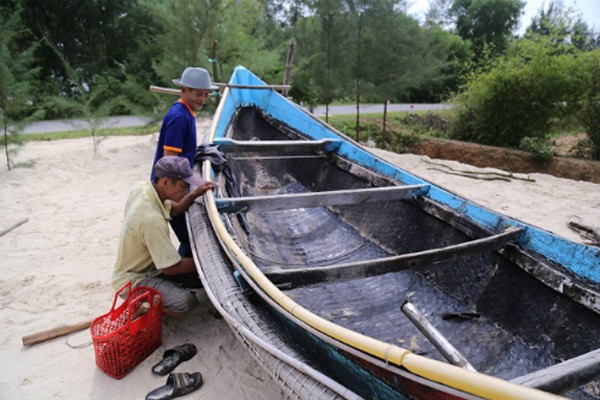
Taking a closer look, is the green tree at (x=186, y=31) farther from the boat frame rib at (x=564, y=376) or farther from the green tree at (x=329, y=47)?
the boat frame rib at (x=564, y=376)

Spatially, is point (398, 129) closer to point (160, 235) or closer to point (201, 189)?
point (201, 189)

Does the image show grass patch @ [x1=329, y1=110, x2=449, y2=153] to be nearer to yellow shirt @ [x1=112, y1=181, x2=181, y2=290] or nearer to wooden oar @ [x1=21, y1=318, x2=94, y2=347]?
yellow shirt @ [x1=112, y1=181, x2=181, y2=290]

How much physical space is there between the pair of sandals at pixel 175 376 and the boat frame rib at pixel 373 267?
872 mm

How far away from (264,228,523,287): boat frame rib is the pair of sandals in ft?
2.86

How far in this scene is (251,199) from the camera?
261 cm

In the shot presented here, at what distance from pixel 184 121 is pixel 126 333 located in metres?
1.56

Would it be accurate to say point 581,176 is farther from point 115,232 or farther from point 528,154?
point 115,232

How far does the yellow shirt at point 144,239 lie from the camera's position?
89.0 inches

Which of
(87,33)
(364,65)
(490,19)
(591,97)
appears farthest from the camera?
(490,19)

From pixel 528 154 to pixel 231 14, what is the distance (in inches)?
279

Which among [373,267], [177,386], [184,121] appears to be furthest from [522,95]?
[177,386]

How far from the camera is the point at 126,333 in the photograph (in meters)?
2.20

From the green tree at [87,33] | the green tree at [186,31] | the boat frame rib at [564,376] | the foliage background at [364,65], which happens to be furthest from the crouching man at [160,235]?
the green tree at [87,33]

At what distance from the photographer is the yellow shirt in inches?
89.0
